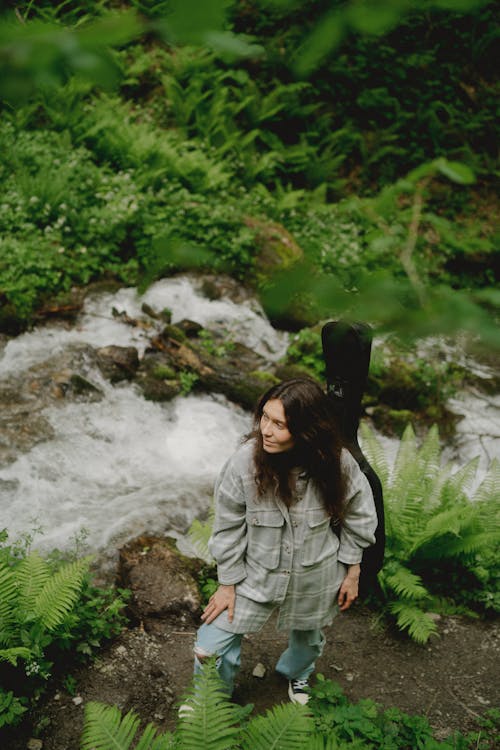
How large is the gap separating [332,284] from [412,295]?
0.21m

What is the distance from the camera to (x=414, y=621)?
151 inches

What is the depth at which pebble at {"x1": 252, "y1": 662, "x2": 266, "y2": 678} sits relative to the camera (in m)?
3.59

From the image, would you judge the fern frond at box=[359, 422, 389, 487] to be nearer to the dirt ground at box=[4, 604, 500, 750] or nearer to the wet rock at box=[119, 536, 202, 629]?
the dirt ground at box=[4, 604, 500, 750]

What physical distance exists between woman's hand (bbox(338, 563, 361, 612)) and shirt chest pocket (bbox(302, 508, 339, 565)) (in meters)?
0.18

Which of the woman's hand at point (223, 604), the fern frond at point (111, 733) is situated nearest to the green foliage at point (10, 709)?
the fern frond at point (111, 733)

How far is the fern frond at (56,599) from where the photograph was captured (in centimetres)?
315

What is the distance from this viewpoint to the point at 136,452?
5941mm

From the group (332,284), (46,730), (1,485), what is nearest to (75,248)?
(1,485)

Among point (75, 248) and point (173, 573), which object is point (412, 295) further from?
point (75, 248)

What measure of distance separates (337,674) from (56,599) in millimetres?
1846

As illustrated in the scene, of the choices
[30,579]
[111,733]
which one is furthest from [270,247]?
[111,733]

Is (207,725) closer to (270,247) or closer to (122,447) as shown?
(122,447)

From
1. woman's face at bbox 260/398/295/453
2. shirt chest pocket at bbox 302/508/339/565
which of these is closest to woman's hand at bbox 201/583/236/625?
shirt chest pocket at bbox 302/508/339/565

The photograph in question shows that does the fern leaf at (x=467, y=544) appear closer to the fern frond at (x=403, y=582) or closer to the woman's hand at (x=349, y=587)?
the fern frond at (x=403, y=582)
